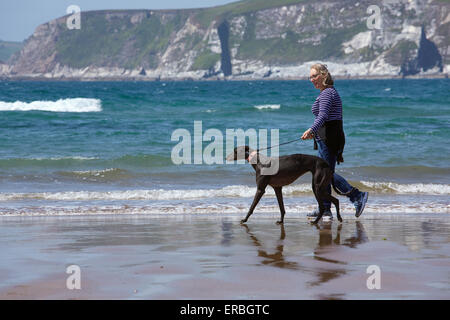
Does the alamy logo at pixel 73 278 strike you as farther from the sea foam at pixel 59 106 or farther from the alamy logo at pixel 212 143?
the sea foam at pixel 59 106

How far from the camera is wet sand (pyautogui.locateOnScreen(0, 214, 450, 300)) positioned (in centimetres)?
496

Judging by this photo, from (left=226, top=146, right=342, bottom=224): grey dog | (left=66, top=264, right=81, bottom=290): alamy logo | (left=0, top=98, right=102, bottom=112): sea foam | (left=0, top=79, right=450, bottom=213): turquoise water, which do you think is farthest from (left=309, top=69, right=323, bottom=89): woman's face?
(left=0, top=98, right=102, bottom=112): sea foam

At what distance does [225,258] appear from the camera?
6.10m

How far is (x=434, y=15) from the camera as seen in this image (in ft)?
604

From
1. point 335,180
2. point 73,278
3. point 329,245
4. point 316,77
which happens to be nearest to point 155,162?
point 335,180

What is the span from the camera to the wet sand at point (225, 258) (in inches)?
195

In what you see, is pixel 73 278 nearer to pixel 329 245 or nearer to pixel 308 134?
pixel 329 245

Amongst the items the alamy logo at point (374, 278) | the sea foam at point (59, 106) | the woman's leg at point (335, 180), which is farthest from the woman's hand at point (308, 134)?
the sea foam at point (59, 106)

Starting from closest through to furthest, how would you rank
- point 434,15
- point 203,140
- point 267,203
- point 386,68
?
point 267,203
point 203,140
point 386,68
point 434,15

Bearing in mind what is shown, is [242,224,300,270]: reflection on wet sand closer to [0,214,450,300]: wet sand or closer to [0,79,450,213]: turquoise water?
[0,214,450,300]: wet sand

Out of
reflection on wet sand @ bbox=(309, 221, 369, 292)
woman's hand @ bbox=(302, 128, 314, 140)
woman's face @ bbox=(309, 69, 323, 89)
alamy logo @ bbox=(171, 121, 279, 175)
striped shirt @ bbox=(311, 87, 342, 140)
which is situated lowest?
reflection on wet sand @ bbox=(309, 221, 369, 292)
